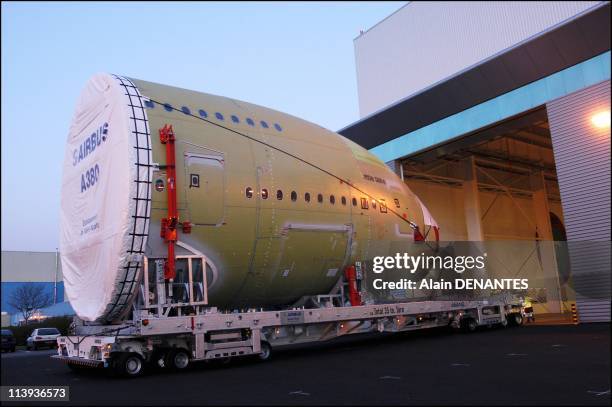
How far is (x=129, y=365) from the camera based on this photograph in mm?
11688

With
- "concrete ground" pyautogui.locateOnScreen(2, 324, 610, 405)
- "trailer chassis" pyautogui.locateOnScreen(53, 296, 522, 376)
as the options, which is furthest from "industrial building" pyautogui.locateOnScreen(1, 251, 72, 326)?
"trailer chassis" pyautogui.locateOnScreen(53, 296, 522, 376)

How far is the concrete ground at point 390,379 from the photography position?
787cm

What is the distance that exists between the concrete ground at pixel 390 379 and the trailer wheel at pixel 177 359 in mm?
239

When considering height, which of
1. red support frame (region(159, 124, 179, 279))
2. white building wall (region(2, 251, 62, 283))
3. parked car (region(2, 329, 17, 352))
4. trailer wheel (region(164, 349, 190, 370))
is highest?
white building wall (region(2, 251, 62, 283))

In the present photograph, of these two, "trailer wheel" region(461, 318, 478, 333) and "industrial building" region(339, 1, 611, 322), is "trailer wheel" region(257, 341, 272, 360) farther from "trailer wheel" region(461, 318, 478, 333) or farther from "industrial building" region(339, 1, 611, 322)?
"trailer wheel" region(461, 318, 478, 333)

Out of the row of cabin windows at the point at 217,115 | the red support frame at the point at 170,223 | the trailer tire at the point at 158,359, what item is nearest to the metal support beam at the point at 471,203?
the row of cabin windows at the point at 217,115

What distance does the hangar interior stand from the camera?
30969mm

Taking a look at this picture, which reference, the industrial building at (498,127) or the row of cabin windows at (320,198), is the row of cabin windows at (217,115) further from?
the industrial building at (498,127)

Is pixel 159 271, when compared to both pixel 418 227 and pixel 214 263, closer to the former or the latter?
pixel 214 263

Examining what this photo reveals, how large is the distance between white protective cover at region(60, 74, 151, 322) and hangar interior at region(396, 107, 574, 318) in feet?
61.0

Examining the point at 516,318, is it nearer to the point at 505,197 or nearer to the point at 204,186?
the point at 204,186

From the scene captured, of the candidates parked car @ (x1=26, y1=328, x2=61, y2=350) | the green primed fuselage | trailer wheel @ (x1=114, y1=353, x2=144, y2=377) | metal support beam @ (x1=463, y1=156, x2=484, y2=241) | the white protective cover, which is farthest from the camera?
metal support beam @ (x1=463, y1=156, x2=484, y2=241)
